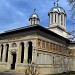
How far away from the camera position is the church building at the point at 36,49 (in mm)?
27406

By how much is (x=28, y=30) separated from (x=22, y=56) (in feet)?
16.2

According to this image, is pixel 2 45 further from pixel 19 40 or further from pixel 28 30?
pixel 28 30

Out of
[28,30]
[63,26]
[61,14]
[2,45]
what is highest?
[61,14]

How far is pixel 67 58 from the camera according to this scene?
3791cm

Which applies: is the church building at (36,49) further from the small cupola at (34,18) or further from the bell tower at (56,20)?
the small cupola at (34,18)

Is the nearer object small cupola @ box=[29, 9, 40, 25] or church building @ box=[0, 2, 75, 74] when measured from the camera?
church building @ box=[0, 2, 75, 74]

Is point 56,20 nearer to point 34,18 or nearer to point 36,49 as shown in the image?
point 34,18

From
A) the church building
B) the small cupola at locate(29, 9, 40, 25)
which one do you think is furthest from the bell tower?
the small cupola at locate(29, 9, 40, 25)

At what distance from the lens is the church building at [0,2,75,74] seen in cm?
2741

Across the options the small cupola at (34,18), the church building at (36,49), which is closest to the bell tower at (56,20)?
the church building at (36,49)

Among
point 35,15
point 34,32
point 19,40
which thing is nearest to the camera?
point 34,32

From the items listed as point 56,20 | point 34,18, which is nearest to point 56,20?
point 56,20

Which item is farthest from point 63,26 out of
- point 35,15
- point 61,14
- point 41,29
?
point 41,29

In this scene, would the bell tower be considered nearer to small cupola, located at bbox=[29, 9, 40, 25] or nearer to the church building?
the church building
